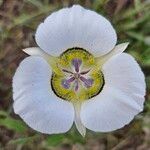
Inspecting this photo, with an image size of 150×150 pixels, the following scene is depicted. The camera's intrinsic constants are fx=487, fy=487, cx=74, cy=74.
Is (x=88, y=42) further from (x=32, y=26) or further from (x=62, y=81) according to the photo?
(x=32, y=26)

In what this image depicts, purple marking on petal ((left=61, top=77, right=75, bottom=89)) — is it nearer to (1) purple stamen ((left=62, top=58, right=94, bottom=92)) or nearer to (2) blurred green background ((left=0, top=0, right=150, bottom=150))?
(1) purple stamen ((left=62, top=58, right=94, bottom=92))

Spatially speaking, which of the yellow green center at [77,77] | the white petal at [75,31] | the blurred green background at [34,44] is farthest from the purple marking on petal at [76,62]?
the blurred green background at [34,44]

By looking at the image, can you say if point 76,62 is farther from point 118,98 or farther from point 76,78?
point 118,98

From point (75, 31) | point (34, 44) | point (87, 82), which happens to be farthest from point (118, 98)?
point (34, 44)

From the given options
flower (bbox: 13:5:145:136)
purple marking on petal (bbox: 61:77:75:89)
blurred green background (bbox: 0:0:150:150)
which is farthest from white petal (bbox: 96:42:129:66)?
blurred green background (bbox: 0:0:150:150)

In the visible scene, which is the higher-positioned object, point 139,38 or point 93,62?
point 93,62

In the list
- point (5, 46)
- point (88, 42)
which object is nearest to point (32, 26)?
point (5, 46)
